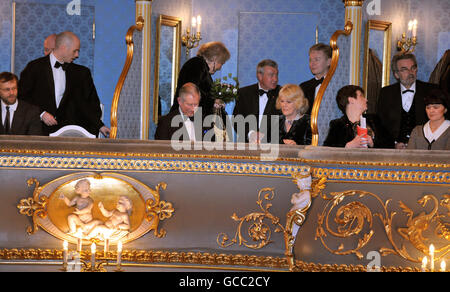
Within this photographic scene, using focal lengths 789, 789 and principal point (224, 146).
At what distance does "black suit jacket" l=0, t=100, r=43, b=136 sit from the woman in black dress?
2.31 metres

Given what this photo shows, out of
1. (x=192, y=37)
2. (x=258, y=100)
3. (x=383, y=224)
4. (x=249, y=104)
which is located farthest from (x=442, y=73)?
(x=383, y=224)

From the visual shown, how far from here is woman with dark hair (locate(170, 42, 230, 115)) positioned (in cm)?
826

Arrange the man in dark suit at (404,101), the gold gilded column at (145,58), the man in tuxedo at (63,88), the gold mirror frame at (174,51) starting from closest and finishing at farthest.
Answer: the man in dark suit at (404,101)
the man in tuxedo at (63,88)
the gold gilded column at (145,58)
the gold mirror frame at (174,51)

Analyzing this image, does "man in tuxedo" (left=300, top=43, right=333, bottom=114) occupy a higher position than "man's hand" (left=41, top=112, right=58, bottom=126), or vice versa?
"man in tuxedo" (left=300, top=43, right=333, bottom=114)

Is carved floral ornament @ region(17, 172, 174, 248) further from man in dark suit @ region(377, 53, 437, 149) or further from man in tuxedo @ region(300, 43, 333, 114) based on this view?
man in dark suit @ region(377, 53, 437, 149)

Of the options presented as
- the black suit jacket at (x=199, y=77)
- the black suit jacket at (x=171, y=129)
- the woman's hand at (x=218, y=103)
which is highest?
the black suit jacket at (x=199, y=77)

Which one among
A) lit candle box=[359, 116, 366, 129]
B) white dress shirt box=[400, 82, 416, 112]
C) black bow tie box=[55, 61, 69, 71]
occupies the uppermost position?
black bow tie box=[55, 61, 69, 71]

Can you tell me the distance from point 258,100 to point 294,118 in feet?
5.72

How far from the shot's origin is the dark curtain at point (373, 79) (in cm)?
931

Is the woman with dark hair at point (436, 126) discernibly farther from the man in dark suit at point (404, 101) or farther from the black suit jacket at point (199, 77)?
the black suit jacket at point (199, 77)

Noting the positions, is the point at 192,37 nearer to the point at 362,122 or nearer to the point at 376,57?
the point at 376,57

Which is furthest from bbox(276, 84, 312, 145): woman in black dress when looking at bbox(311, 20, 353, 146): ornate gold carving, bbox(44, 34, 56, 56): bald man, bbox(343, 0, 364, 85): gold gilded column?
bbox(44, 34, 56, 56): bald man

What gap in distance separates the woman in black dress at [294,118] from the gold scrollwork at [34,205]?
2192 mm

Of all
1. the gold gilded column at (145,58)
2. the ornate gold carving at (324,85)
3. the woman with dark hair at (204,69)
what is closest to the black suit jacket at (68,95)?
the gold gilded column at (145,58)
